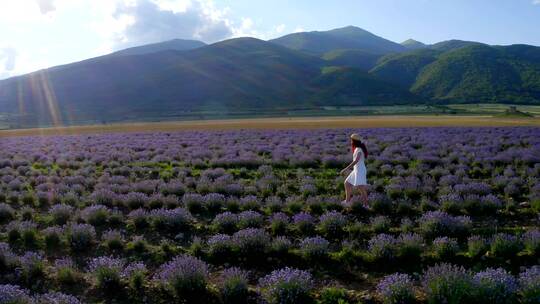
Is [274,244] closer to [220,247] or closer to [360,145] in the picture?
[220,247]

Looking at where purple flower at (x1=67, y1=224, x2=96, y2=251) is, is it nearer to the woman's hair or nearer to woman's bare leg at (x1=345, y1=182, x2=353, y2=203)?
woman's bare leg at (x1=345, y1=182, x2=353, y2=203)

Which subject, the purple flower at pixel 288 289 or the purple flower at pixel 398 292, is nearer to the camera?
the purple flower at pixel 398 292

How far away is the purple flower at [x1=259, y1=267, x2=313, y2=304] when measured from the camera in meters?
5.99

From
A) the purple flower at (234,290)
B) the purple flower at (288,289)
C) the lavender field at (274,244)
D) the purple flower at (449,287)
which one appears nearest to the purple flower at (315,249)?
the lavender field at (274,244)

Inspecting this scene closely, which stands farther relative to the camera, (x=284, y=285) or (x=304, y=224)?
(x=304, y=224)

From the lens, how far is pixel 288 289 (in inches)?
236

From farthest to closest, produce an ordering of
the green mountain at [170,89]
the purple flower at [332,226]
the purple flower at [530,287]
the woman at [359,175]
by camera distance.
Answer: the green mountain at [170,89] < the woman at [359,175] < the purple flower at [332,226] < the purple flower at [530,287]

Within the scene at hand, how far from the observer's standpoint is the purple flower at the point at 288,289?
5.99 metres

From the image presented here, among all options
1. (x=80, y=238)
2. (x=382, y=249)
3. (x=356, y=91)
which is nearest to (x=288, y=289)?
(x=382, y=249)

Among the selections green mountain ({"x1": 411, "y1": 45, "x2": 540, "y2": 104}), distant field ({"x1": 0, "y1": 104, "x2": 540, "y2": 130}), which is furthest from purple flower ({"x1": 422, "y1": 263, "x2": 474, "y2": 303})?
green mountain ({"x1": 411, "y1": 45, "x2": 540, "y2": 104})

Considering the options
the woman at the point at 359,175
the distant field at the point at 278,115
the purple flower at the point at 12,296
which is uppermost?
the woman at the point at 359,175

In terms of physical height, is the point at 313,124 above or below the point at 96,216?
below

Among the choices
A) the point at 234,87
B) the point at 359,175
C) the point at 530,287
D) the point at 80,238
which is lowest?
the point at 530,287

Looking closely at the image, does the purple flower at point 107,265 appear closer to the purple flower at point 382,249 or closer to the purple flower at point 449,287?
the purple flower at point 382,249
